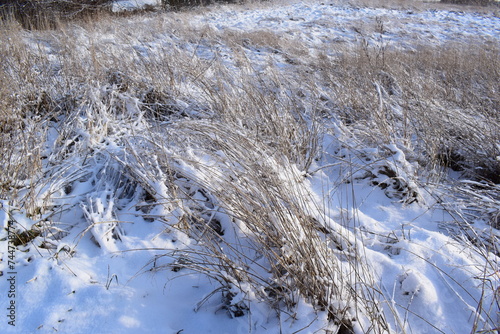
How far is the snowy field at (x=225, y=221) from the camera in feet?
3.72

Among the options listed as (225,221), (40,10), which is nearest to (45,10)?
(40,10)

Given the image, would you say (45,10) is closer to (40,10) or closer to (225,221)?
(40,10)

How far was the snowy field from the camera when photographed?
113 centimetres

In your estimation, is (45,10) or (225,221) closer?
(225,221)

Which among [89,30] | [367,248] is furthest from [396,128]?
[89,30]

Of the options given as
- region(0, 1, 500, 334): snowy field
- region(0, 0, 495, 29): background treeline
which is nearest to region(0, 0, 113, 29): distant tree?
region(0, 0, 495, 29): background treeline

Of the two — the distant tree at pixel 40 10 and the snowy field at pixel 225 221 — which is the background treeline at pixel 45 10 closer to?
the distant tree at pixel 40 10

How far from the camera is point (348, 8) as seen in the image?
504 inches

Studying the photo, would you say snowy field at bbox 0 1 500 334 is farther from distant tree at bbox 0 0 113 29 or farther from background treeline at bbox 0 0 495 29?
distant tree at bbox 0 0 113 29

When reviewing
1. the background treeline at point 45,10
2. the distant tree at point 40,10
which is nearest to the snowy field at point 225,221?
the background treeline at point 45,10

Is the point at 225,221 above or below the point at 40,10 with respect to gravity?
below

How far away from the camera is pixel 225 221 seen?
5.17ft

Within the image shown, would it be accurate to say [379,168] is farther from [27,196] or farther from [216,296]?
[27,196]

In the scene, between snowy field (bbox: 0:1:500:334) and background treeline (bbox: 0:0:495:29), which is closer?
snowy field (bbox: 0:1:500:334)
